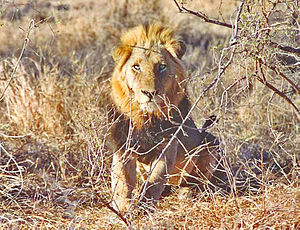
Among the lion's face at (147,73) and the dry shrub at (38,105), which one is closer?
the lion's face at (147,73)

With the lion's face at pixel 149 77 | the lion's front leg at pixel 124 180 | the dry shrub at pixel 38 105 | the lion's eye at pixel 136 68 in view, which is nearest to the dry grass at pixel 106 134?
the dry shrub at pixel 38 105

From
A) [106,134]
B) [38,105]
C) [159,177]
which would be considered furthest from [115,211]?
[38,105]

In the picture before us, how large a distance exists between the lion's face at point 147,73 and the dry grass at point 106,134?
0.21 m

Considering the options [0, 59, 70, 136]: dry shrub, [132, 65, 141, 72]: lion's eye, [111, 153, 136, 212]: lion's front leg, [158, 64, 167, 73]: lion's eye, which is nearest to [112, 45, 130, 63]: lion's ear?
[132, 65, 141, 72]: lion's eye

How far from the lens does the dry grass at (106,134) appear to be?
3.36 m

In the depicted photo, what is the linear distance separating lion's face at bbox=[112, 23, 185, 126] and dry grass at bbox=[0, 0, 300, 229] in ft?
0.69

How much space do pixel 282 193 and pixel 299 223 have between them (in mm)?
323

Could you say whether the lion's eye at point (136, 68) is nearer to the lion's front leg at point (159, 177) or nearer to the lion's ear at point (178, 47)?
the lion's ear at point (178, 47)

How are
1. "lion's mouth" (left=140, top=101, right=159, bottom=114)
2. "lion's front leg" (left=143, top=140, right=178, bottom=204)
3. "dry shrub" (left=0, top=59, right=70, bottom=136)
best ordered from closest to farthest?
"lion's mouth" (left=140, top=101, right=159, bottom=114)
"lion's front leg" (left=143, top=140, right=178, bottom=204)
"dry shrub" (left=0, top=59, right=70, bottom=136)

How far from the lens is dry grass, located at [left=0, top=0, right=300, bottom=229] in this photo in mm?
3363

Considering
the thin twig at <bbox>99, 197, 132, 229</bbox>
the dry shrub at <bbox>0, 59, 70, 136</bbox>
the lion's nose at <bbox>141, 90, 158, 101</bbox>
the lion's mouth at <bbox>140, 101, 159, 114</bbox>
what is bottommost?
the dry shrub at <bbox>0, 59, 70, 136</bbox>

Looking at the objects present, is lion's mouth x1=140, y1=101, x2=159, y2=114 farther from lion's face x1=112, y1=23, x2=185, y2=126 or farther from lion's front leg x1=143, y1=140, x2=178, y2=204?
lion's front leg x1=143, y1=140, x2=178, y2=204

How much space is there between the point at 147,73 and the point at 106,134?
2.47ft

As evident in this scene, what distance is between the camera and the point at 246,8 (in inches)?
132
